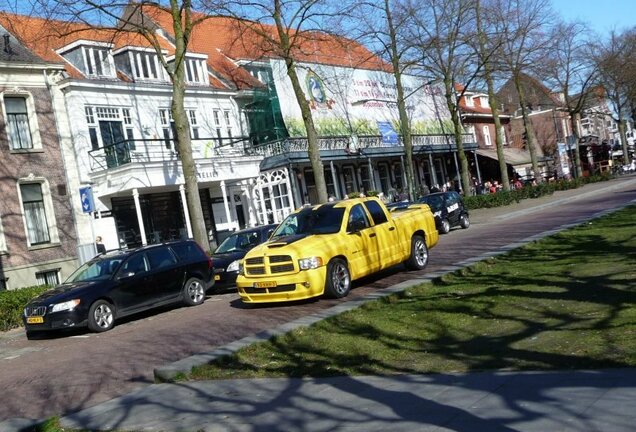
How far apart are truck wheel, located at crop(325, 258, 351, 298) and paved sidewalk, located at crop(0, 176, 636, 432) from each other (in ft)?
16.5

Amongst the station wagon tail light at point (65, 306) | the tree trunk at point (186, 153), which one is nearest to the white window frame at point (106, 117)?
the tree trunk at point (186, 153)

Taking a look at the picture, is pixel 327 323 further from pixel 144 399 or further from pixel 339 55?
pixel 339 55

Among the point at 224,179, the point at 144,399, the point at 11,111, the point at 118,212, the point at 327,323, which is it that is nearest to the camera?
the point at 144,399

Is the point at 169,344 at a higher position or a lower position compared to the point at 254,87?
lower

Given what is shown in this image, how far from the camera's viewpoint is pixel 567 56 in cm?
5025

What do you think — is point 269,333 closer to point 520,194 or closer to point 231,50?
point 231,50

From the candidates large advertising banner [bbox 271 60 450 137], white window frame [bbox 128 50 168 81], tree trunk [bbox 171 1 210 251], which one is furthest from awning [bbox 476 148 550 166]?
tree trunk [bbox 171 1 210 251]

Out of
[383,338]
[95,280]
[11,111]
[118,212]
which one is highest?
[11,111]

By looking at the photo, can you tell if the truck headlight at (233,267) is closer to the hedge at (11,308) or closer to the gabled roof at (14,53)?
the hedge at (11,308)

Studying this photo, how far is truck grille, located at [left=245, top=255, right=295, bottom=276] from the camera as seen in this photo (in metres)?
12.2

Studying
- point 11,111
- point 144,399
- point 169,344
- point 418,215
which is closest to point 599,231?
point 418,215

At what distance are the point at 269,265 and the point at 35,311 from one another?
4.68 m

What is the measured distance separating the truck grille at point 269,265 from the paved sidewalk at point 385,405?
4.71m

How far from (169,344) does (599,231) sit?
1124cm
